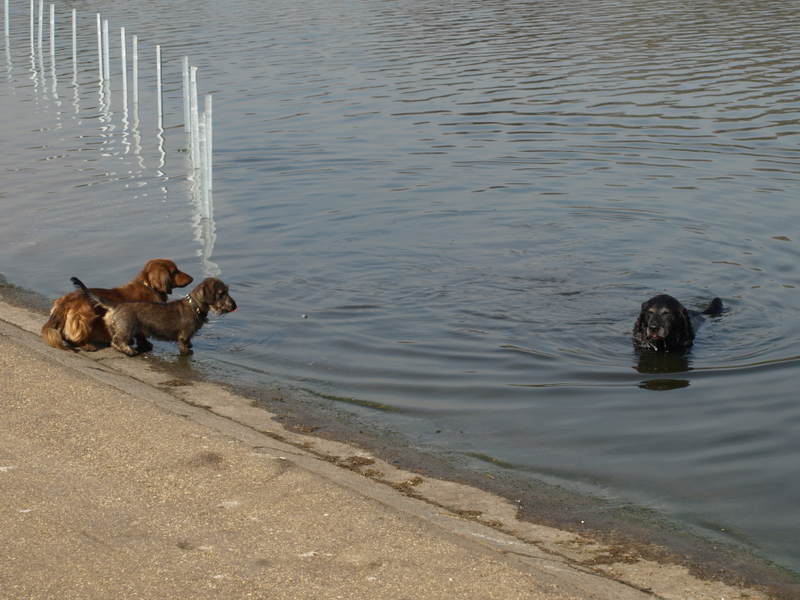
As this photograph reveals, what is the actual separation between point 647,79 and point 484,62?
5016 millimetres

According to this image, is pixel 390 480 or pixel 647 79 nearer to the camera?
pixel 390 480

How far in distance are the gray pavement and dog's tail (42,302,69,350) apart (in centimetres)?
163

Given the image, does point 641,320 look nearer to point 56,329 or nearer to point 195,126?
point 56,329

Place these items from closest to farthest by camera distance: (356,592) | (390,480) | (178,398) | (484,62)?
(356,592) → (390,480) → (178,398) → (484,62)

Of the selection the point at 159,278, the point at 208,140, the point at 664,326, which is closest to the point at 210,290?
the point at 159,278

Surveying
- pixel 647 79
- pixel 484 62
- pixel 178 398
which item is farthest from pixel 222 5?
pixel 178 398

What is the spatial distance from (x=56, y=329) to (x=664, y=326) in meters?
5.28

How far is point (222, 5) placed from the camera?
44.7 meters

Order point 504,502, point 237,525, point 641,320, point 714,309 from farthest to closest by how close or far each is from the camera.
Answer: point 714,309 < point 641,320 < point 504,502 < point 237,525

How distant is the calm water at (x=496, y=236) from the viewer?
7.19 metres

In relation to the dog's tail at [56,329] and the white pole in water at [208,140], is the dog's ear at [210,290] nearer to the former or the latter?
the dog's tail at [56,329]

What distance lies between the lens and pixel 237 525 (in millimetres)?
4848

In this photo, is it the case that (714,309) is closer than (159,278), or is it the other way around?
(159,278)

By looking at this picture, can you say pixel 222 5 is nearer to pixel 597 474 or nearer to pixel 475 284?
pixel 475 284
